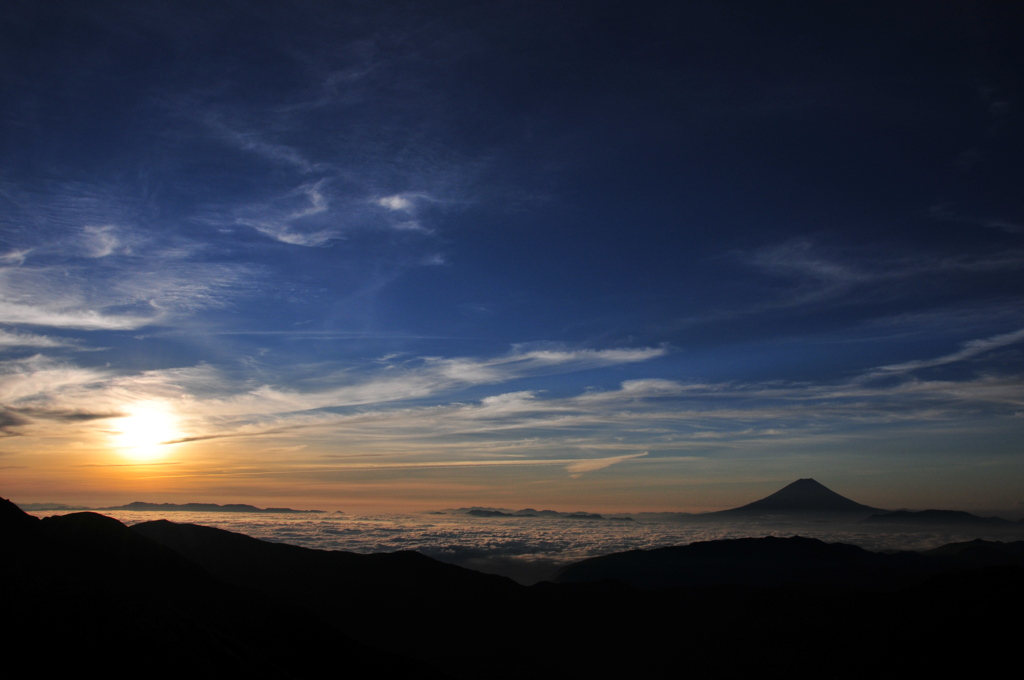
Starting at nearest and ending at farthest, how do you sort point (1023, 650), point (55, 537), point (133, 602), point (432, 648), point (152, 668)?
1. point (152, 668)
2. point (133, 602)
3. point (55, 537)
4. point (1023, 650)
5. point (432, 648)

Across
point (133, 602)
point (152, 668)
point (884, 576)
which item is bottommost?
point (884, 576)

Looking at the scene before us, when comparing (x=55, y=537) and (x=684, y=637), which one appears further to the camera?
(x=684, y=637)

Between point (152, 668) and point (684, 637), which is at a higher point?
point (152, 668)

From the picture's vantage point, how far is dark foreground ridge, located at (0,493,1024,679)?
52.9 m

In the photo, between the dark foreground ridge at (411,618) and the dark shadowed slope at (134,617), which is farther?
the dark foreground ridge at (411,618)

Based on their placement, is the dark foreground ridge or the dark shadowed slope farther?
the dark foreground ridge

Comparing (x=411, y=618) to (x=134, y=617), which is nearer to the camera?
(x=134, y=617)

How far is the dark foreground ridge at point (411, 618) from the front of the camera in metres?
52.9

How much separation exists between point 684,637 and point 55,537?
108 m

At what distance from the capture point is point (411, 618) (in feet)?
374

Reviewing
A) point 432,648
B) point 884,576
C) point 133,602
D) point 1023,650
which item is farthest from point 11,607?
point 884,576

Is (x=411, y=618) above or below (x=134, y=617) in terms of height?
below

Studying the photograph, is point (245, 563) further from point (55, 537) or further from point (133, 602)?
point (133, 602)

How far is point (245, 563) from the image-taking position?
117938mm
